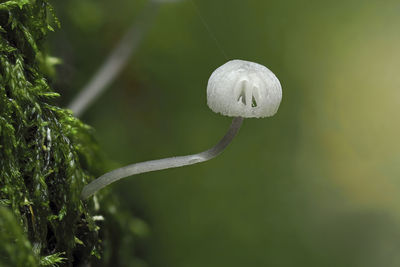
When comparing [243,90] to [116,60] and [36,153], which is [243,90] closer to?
[36,153]

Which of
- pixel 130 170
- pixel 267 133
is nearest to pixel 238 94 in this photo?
pixel 130 170

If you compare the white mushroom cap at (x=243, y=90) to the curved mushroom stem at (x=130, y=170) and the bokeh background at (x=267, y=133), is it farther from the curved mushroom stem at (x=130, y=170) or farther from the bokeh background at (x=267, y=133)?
the bokeh background at (x=267, y=133)

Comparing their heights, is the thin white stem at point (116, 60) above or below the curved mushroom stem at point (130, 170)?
above

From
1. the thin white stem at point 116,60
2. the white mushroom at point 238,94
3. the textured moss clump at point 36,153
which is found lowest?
the textured moss clump at point 36,153

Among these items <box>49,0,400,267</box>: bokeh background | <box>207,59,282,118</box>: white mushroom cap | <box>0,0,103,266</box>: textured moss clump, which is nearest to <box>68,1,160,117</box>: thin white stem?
<box>49,0,400,267</box>: bokeh background

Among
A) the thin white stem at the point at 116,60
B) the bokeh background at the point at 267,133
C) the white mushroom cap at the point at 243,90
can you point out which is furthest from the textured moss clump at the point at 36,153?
the bokeh background at the point at 267,133

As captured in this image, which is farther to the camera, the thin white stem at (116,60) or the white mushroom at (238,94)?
the thin white stem at (116,60)

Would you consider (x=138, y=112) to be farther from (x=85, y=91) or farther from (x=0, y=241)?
(x=0, y=241)

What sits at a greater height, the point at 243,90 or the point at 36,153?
the point at 243,90
